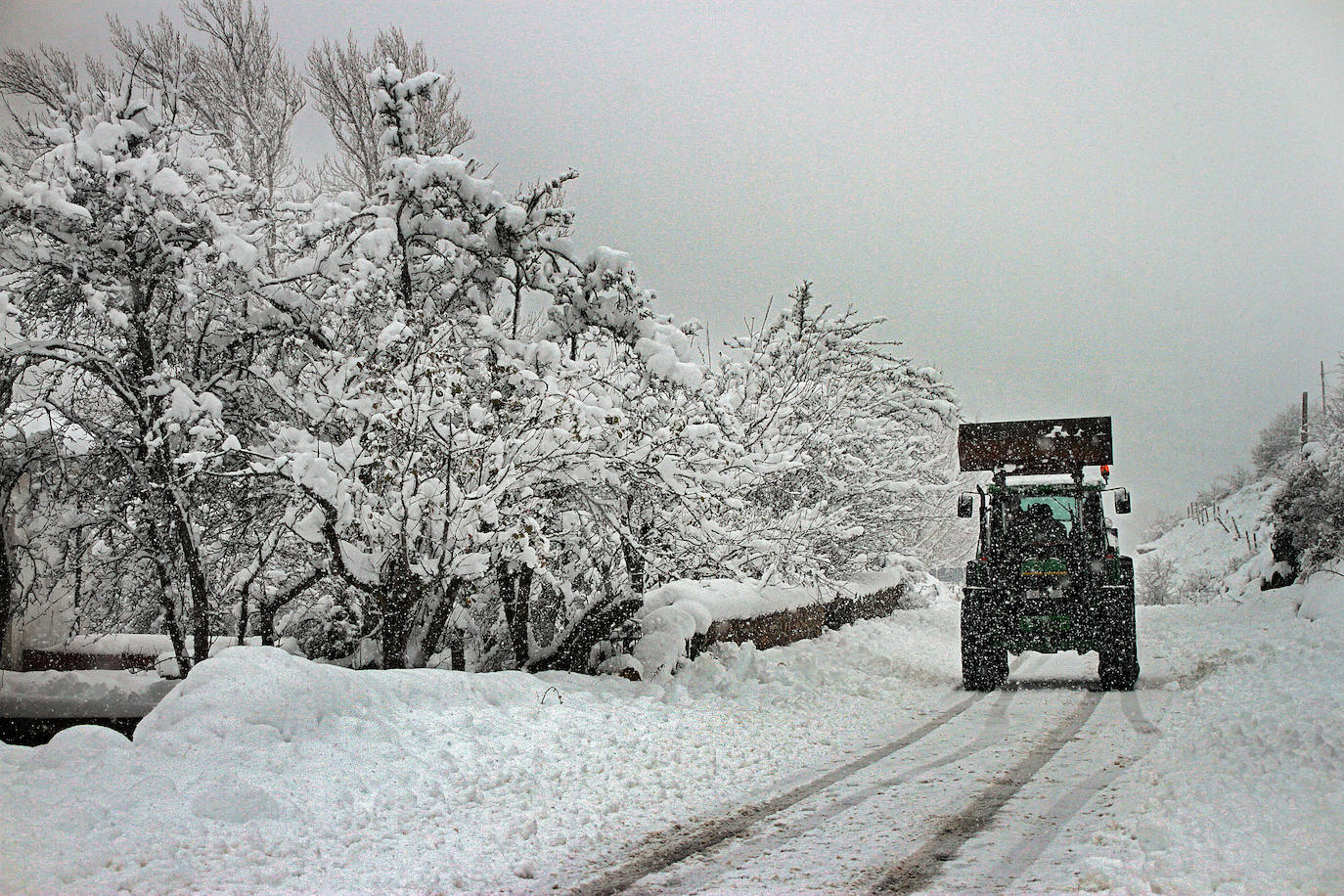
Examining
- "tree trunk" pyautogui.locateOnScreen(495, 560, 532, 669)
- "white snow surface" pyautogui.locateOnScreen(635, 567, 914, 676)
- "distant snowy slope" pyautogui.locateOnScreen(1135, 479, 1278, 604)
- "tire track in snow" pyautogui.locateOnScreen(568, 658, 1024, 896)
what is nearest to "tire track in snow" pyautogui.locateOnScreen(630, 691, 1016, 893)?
"tire track in snow" pyautogui.locateOnScreen(568, 658, 1024, 896)

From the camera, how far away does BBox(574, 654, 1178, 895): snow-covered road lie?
162 inches

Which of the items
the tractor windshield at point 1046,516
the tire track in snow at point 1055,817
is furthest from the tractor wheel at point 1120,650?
the tire track in snow at point 1055,817

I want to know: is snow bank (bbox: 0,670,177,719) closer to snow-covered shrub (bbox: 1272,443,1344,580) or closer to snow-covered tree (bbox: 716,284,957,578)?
snow-covered tree (bbox: 716,284,957,578)

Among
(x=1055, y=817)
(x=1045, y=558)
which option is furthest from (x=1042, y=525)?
(x=1055, y=817)

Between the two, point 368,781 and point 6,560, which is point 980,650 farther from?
point 6,560

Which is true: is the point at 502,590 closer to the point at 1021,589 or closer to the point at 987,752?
the point at 987,752

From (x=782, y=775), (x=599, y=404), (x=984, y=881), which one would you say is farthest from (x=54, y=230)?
(x=984, y=881)

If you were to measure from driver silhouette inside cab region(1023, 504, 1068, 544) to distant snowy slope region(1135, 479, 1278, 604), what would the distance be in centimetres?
1348

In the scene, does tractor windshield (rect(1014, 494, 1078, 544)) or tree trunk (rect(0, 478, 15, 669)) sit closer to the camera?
tree trunk (rect(0, 478, 15, 669))

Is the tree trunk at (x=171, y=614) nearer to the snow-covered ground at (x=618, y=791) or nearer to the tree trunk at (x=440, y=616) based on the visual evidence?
the tree trunk at (x=440, y=616)

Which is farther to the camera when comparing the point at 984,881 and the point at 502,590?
the point at 502,590

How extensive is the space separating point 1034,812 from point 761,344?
1194cm

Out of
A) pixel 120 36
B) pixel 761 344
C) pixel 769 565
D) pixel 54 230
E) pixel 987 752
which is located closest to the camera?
pixel 987 752

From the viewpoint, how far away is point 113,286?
27.6 feet
